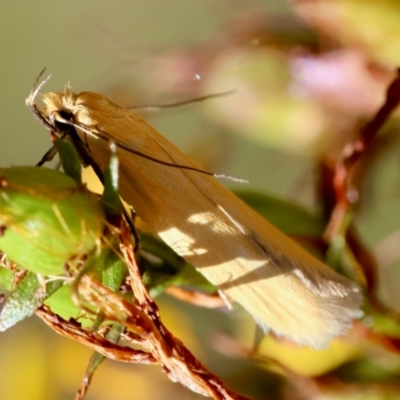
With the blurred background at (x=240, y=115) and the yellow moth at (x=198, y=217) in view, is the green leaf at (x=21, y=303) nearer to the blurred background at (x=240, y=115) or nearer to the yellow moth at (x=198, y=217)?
the yellow moth at (x=198, y=217)

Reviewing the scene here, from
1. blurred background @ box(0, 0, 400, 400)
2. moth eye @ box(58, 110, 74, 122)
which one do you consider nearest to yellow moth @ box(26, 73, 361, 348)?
moth eye @ box(58, 110, 74, 122)

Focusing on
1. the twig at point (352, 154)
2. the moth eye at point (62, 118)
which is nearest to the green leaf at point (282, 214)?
the twig at point (352, 154)

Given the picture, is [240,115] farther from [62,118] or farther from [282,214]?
[62,118]

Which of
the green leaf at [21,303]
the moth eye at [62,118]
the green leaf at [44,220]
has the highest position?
the moth eye at [62,118]

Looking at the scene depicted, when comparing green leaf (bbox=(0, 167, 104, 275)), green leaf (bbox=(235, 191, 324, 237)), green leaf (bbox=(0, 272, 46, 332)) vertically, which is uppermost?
green leaf (bbox=(0, 167, 104, 275))

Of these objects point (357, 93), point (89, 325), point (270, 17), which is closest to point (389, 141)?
point (357, 93)

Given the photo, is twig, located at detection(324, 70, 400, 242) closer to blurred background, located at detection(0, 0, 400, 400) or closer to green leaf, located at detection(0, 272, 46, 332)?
blurred background, located at detection(0, 0, 400, 400)

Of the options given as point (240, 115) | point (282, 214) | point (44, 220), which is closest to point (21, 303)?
point (44, 220)
